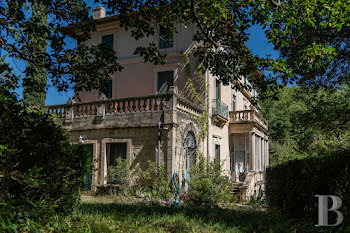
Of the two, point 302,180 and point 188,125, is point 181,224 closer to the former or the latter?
point 302,180

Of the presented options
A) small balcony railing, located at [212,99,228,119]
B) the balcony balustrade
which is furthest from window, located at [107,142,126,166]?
small balcony railing, located at [212,99,228,119]

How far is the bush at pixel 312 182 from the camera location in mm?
4957

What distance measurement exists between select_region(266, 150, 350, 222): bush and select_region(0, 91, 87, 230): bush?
13.6ft

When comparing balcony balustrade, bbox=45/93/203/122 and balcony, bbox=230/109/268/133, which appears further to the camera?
balcony, bbox=230/109/268/133

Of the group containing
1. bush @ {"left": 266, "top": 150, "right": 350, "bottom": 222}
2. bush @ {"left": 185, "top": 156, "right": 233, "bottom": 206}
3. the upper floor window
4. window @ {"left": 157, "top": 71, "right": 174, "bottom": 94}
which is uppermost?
the upper floor window

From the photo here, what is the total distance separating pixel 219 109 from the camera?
60.3 ft


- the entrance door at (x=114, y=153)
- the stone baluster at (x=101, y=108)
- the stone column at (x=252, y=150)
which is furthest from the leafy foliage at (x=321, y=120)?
the stone baluster at (x=101, y=108)

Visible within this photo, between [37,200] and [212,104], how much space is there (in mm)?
14414

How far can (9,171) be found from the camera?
12.0 ft

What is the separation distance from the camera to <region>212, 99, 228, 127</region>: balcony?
17.7 meters

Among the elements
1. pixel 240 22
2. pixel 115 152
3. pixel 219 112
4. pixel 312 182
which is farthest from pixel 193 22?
pixel 219 112

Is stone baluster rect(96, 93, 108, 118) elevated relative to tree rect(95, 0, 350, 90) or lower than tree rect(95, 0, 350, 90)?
lower

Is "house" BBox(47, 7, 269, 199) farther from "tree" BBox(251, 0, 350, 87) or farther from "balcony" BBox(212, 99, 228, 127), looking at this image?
"tree" BBox(251, 0, 350, 87)

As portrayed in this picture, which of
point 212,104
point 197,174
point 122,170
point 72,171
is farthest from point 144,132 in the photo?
point 72,171
